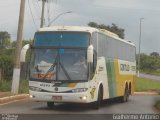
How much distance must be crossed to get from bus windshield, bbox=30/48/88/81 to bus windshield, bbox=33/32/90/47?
0.27m

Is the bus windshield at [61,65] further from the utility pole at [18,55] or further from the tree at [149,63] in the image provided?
the tree at [149,63]

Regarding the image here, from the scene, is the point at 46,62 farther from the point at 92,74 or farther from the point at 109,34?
the point at 109,34

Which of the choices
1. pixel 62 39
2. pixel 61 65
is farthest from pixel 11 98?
pixel 61 65

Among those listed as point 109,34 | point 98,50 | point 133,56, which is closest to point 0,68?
point 133,56

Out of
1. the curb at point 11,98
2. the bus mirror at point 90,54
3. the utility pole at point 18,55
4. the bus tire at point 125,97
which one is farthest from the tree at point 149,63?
the bus mirror at point 90,54

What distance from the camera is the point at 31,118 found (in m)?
18.1

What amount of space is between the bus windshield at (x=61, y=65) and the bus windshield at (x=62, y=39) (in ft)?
0.90

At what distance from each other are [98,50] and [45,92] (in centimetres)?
328

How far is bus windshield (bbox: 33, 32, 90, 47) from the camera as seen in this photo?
71.9 feet

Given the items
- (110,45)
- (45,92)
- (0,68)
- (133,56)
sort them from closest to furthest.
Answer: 1. (45,92)
2. (110,45)
3. (133,56)
4. (0,68)

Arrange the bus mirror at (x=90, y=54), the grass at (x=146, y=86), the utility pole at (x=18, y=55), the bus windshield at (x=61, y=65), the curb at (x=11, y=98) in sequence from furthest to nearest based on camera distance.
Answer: the grass at (x=146, y=86)
the utility pole at (x=18, y=55)
the curb at (x=11, y=98)
the bus windshield at (x=61, y=65)
the bus mirror at (x=90, y=54)

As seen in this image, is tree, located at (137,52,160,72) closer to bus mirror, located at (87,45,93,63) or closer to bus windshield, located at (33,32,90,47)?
bus windshield, located at (33,32,90,47)

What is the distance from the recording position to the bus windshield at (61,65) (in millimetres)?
21531

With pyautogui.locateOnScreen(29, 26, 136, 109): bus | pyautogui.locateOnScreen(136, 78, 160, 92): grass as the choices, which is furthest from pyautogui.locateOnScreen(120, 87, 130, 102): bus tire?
pyautogui.locateOnScreen(136, 78, 160, 92): grass
